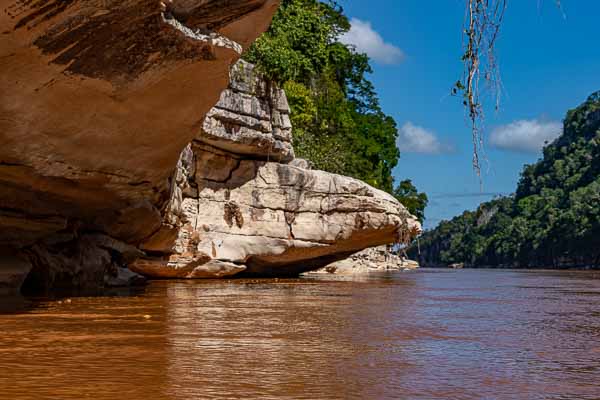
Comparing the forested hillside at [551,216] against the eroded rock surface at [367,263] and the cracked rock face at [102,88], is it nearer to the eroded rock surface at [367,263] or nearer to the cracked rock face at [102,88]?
the eroded rock surface at [367,263]

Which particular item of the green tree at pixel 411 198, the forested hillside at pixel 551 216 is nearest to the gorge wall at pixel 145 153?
the green tree at pixel 411 198

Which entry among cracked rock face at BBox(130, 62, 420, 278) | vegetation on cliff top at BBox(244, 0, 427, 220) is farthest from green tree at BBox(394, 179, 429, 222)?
cracked rock face at BBox(130, 62, 420, 278)

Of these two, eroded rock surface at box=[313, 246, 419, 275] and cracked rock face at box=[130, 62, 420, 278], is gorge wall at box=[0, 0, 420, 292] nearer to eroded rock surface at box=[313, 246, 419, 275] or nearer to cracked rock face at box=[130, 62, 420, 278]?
cracked rock face at box=[130, 62, 420, 278]

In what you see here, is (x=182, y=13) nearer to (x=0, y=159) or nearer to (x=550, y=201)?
(x=0, y=159)

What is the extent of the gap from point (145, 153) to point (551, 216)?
7862 cm

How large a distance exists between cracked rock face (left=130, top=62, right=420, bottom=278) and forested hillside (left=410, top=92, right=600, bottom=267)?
56.5 meters

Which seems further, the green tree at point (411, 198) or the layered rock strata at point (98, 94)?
the green tree at point (411, 198)

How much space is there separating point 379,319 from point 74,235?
18.7ft

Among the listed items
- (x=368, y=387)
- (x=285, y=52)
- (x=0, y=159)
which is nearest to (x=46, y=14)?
(x=0, y=159)

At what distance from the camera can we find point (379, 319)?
6398mm

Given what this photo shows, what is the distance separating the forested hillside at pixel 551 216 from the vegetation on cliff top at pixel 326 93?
36463 millimetres

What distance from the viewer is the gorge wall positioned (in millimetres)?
5707

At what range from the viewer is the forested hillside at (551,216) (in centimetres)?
7212

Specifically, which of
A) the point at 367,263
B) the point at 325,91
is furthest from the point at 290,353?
the point at 367,263
